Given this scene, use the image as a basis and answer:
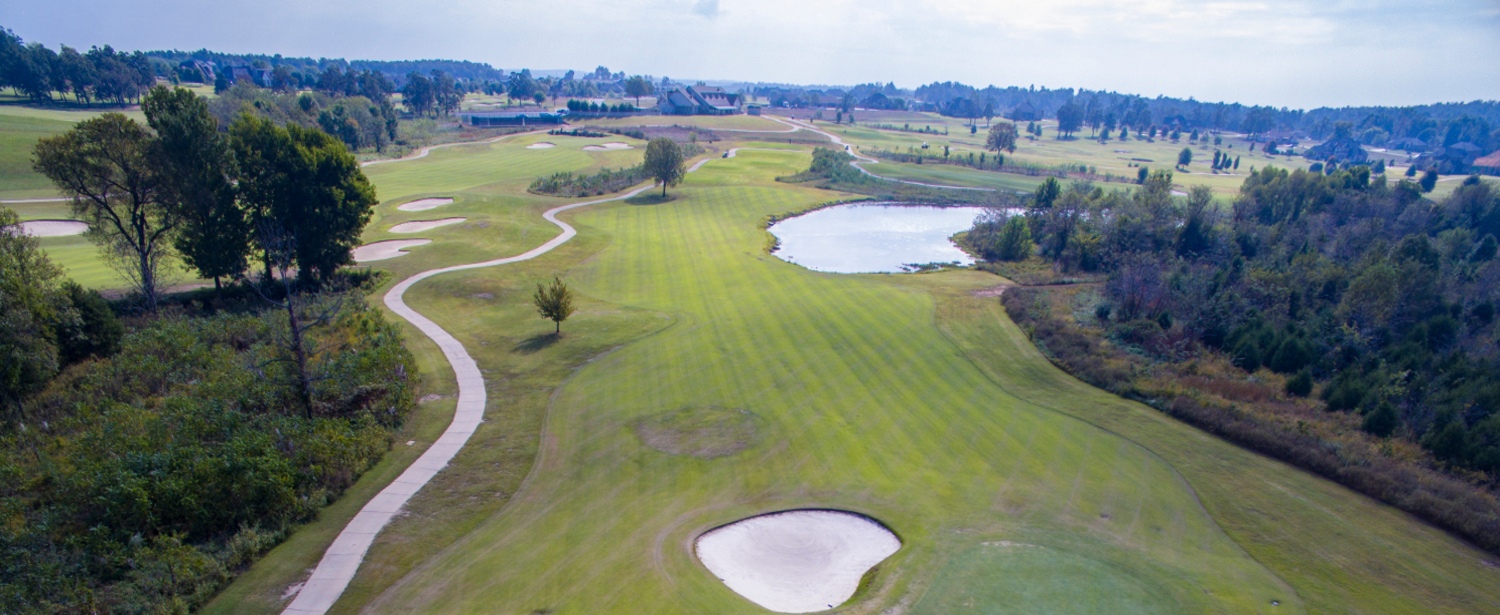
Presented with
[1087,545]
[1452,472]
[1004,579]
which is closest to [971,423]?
[1087,545]

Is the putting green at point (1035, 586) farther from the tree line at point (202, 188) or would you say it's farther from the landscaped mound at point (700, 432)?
the tree line at point (202, 188)

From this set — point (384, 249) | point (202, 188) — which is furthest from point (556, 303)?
point (384, 249)

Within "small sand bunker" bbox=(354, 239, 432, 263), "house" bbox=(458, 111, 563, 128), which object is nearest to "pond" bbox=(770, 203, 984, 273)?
"small sand bunker" bbox=(354, 239, 432, 263)

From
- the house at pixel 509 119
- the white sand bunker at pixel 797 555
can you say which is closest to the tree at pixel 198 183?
the white sand bunker at pixel 797 555

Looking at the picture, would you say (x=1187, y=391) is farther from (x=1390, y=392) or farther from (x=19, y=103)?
(x=19, y=103)

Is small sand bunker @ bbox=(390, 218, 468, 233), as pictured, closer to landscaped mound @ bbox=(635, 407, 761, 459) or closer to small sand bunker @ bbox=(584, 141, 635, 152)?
landscaped mound @ bbox=(635, 407, 761, 459)
